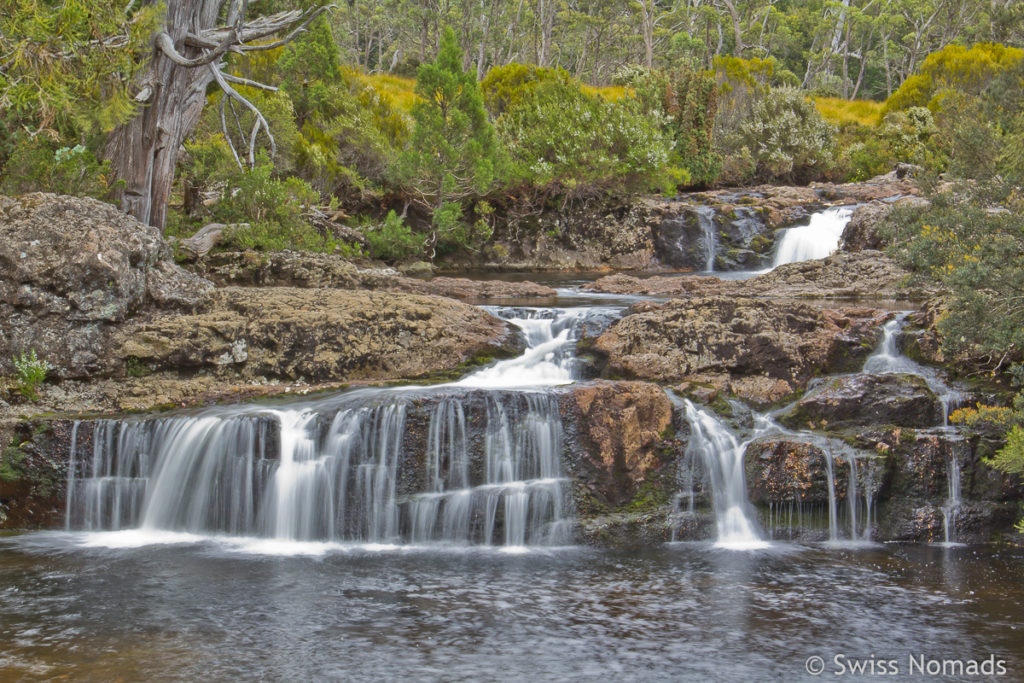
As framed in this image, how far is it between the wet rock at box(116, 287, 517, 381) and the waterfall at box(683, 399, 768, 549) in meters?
3.24

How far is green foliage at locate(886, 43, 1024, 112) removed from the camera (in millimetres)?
30016

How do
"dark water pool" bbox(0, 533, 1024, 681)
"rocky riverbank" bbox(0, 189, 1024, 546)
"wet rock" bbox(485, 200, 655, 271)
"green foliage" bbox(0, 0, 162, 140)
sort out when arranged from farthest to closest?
1. "wet rock" bbox(485, 200, 655, 271)
2. "green foliage" bbox(0, 0, 162, 140)
3. "rocky riverbank" bbox(0, 189, 1024, 546)
4. "dark water pool" bbox(0, 533, 1024, 681)

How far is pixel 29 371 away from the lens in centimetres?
967

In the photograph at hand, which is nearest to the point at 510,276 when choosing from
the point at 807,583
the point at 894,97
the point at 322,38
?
the point at 322,38

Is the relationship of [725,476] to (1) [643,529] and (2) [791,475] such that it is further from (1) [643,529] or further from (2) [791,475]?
(1) [643,529]

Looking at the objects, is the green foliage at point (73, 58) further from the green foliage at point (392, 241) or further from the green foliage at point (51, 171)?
the green foliage at point (392, 241)

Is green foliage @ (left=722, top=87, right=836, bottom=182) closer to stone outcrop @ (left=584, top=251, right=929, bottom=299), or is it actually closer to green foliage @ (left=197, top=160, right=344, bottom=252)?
stone outcrop @ (left=584, top=251, right=929, bottom=299)

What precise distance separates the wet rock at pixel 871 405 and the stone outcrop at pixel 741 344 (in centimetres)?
49

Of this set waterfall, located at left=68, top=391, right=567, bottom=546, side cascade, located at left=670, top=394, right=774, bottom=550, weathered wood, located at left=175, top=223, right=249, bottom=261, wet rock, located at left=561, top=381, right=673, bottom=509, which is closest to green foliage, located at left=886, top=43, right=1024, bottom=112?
weathered wood, located at left=175, top=223, right=249, bottom=261

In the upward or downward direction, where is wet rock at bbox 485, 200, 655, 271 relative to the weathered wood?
upward

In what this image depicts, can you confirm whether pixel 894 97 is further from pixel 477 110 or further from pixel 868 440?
pixel 868 440

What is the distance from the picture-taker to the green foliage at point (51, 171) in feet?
40.7

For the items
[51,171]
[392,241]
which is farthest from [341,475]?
[392,241]

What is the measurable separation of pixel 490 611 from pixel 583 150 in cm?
1628
